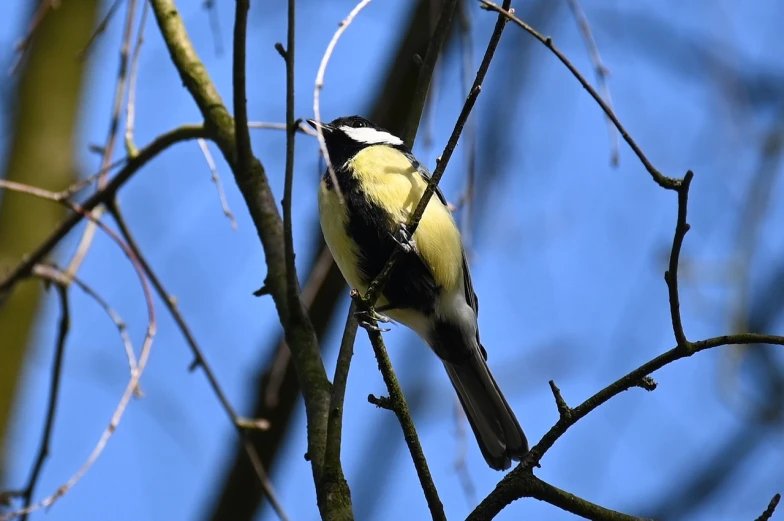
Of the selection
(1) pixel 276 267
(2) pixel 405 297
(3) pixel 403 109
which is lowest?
(1) pixel 276 267

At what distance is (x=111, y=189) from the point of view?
9.77 feet

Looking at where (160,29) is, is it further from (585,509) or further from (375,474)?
(375,474)

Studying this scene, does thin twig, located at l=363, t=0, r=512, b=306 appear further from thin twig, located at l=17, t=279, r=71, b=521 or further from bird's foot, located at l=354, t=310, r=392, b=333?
thin twig, located at l=17, t=279, r=71, b=521

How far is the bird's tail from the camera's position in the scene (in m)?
3.00

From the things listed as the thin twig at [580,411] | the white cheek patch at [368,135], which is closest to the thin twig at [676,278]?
the thin twig at [580,411]

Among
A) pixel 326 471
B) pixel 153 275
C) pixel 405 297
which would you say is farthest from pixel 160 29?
pixel 326 471

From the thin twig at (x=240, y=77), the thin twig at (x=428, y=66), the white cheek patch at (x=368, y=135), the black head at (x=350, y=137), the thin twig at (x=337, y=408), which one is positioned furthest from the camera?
the white cheek patch at (x=368, y=135)

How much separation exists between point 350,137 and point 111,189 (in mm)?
959

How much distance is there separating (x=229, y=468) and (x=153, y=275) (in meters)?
1.47

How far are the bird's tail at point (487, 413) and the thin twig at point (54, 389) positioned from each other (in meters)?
1.41

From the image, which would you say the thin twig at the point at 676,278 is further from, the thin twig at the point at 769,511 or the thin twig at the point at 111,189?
the thin twig at the point at 111,189

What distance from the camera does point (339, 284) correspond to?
4.05 metres

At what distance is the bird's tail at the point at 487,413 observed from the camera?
9.86 ft

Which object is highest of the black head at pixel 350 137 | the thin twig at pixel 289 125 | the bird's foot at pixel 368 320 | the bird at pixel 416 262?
the black head at pixel 350 137
